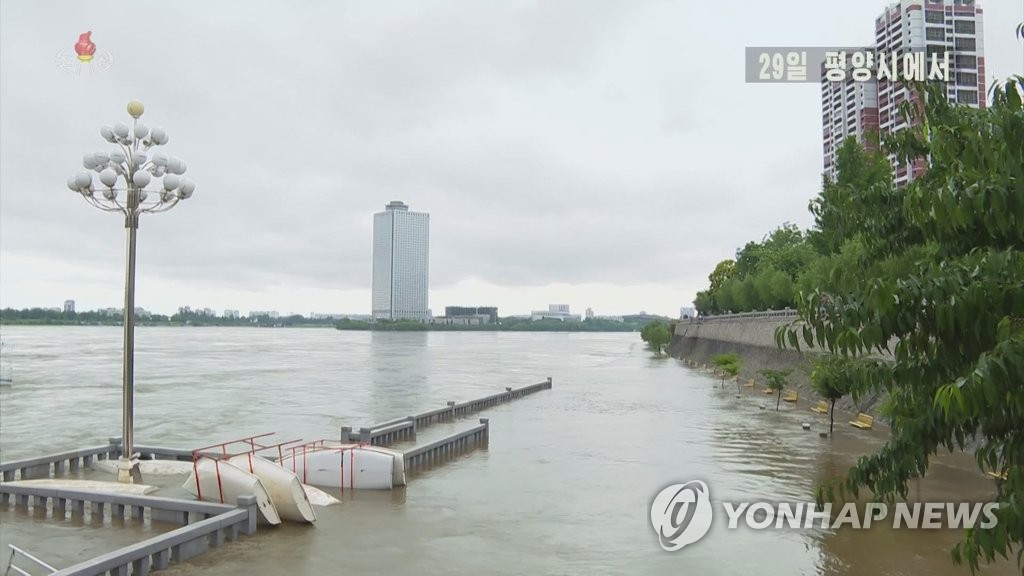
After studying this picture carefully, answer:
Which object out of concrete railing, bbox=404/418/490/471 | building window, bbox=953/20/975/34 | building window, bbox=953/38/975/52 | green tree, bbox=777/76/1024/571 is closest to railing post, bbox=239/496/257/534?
concrete railing, bbox=404/418/490/471

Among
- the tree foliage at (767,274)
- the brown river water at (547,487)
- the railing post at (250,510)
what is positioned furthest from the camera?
the tree foliage at (767,274)

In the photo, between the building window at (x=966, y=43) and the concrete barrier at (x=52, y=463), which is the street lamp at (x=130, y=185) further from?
the building window at (x=966, y=43)

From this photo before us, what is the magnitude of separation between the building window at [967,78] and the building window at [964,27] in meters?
8.51

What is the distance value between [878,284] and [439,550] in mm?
10187

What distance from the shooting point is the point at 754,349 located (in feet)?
196

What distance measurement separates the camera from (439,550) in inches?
479

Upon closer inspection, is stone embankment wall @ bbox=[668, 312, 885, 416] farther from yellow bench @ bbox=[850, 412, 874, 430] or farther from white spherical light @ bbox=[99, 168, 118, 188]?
white spherical light @ bbox=[99, 168, 118, 188]

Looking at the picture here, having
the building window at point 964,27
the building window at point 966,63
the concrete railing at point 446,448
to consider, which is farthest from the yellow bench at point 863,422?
the building window at point 964,27

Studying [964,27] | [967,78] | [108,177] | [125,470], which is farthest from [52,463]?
[964,27]

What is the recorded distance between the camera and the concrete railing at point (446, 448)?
757 inches

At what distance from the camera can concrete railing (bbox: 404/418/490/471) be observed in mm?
19219

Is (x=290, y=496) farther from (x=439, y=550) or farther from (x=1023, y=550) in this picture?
(x=1023, y=550)

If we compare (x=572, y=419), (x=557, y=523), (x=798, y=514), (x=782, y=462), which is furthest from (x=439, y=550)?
(x=572, y=419)

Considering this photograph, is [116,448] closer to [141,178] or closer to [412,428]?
[141,178]
